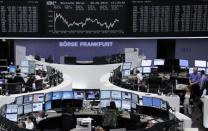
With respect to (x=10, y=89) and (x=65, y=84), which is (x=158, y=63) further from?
(x=10, y=89)

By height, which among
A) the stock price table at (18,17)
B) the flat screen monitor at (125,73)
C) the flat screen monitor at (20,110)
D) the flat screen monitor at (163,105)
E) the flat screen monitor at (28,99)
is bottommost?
the flat screen monitor at (20,110)

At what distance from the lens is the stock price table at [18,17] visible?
14703mm

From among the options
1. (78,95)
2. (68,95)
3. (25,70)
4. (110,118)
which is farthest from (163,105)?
(25,70)

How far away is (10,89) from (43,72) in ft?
10.4

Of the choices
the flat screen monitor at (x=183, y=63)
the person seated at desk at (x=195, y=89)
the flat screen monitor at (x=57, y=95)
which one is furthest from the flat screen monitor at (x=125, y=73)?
the flat screen monitor at (x=57, y=95)

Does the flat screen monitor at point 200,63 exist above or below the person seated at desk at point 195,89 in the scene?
above

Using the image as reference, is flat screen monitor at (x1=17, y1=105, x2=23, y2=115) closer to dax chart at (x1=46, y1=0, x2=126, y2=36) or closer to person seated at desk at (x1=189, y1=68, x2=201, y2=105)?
dax chart at (x1=46, y1=0, x2=126, y2=36)

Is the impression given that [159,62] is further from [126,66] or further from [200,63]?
[126,66]

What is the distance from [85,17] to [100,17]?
0.48 meters

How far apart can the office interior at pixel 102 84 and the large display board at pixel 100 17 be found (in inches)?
26.3

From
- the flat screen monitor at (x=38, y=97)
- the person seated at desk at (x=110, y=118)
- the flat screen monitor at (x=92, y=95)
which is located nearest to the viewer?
the person seated at desk at (x=110, y=118)

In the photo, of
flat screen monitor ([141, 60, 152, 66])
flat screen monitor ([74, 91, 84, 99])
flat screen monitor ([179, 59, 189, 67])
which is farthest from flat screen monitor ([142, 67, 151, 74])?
flat screen monitor ([74, 91, 84, 99])

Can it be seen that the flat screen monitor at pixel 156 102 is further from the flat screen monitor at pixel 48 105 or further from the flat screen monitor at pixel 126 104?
the flat screen monitor at pixel 48 105

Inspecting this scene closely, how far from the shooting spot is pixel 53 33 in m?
15.0
